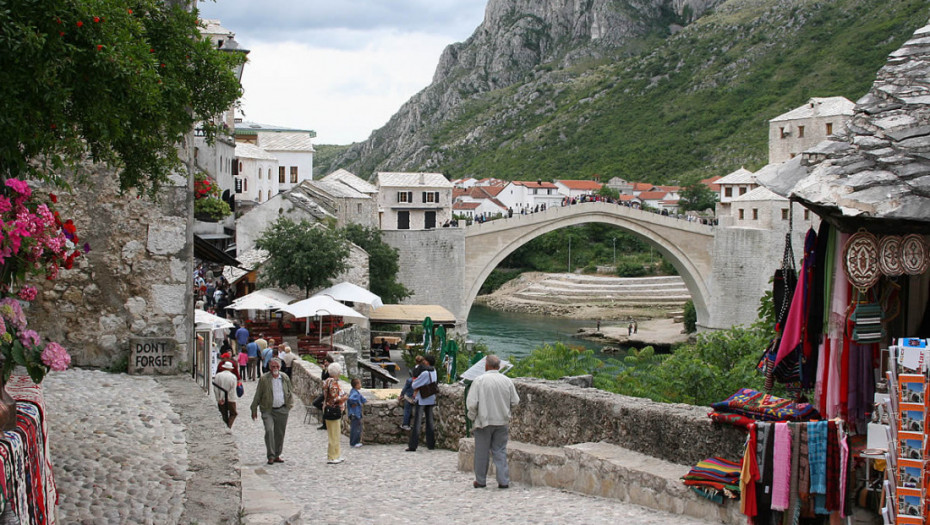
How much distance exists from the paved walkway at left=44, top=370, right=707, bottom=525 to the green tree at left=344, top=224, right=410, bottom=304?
2295 centimetres

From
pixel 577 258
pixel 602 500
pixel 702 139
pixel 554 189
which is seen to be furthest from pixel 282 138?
pixel 602 500

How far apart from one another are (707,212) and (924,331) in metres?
57.9

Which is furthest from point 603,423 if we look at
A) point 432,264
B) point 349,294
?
point 432,264

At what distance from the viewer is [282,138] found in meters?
51.7

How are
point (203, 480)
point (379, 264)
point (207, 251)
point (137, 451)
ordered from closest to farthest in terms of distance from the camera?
point (203, 480) < point (137, 451) < point (207, 251) < point (379, 264)

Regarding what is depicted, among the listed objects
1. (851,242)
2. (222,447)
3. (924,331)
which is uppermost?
(851,242)

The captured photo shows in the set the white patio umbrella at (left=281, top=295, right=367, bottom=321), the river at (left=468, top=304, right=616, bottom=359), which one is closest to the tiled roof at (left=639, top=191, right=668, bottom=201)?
the river at (left=468, top=304, right=616, bottom=359)

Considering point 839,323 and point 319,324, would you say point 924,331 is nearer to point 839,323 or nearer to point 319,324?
point 839,323

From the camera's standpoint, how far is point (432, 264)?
35.0 metres

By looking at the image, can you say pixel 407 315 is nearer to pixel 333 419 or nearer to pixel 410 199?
pixel 333 419

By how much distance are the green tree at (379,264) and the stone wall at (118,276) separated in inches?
957

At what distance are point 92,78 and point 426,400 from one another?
18.6 ft

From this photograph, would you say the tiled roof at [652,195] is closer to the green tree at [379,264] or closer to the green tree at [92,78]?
the green tree at [379,264]

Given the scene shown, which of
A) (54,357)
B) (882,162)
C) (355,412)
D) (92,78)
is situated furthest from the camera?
(355,412)
